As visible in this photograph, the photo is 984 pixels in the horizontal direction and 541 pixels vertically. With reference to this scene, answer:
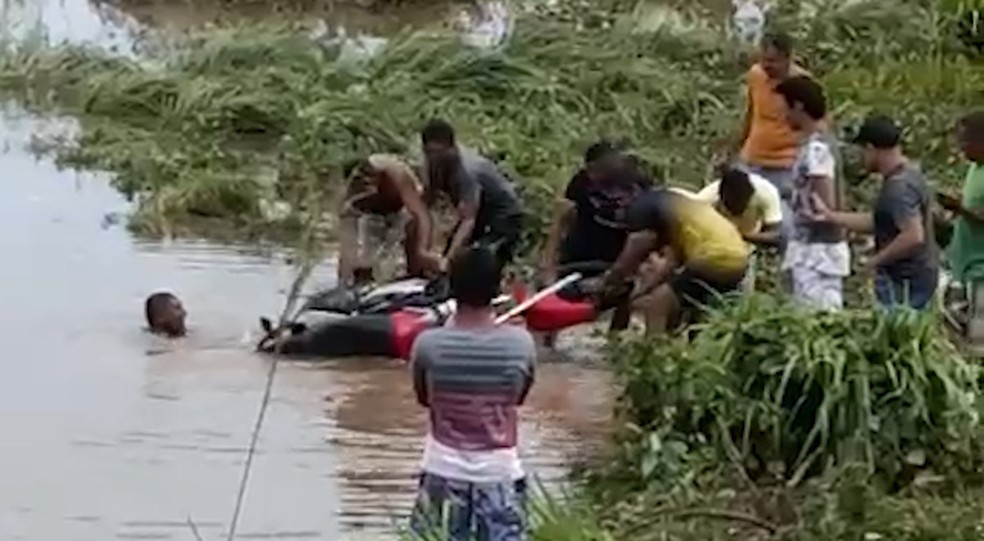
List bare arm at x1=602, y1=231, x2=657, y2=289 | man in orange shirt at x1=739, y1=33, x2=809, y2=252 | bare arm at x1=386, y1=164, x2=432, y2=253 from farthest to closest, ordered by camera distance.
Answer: man in orange shirt at x1=739, y1=33, x2=809, y2=252
bare arm at x1=386, y1=164, x2=432, y2=253
bare arm at x1=602, y1=231, x2=657, y2=289

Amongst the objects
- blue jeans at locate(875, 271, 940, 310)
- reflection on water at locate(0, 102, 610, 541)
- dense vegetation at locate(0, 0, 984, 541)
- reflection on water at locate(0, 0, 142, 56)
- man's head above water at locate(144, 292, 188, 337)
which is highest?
blue jeans at locate(875, 271, 940, 310)

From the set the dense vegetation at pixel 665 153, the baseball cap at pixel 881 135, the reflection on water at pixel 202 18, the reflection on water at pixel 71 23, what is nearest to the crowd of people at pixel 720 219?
the baseball cap at pixel 881 135

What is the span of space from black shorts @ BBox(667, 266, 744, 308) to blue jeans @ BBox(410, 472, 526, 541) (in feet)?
11.8

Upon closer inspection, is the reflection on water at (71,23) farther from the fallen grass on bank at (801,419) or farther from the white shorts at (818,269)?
the fallen grass on bank at (801,419)

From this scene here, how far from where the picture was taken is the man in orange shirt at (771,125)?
13.4m

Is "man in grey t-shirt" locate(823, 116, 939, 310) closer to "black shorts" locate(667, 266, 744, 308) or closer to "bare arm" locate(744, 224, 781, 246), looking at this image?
"black shorts" locate(667, 266, 744, 308)

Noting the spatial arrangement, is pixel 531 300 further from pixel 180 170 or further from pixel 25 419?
pixel 180 170

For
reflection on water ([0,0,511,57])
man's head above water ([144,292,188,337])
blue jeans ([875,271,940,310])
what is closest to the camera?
blue jeans ([875,271,940,310])

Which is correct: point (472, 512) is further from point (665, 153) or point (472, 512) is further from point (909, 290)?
point (665, 153)

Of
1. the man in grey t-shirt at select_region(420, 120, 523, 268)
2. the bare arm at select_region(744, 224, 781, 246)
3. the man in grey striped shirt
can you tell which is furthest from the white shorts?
the man in grey striped shirt

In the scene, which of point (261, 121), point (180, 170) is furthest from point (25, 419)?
point (261, 121)

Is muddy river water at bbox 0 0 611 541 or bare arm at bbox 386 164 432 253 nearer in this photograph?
muddy river water at bbox 0 0 611 541

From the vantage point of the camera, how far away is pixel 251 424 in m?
11.1

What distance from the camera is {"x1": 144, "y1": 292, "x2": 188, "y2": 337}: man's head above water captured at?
12.6m
